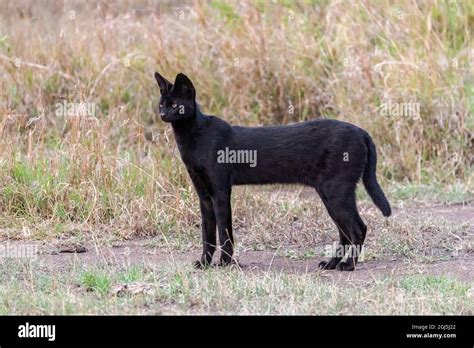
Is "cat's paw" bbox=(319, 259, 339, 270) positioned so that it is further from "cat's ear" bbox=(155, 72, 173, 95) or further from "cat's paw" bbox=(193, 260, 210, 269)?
"cat's ear" bbox=(155, 72, 173, 95)

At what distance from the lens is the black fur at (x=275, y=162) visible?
21.4 feet

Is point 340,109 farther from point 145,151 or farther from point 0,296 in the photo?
point 0,296

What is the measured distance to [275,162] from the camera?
21.7 feet

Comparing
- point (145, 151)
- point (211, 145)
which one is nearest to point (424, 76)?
point (145, 151)

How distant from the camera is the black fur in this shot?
653 centimetres

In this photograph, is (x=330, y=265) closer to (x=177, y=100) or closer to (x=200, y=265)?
(x=200, y=265)

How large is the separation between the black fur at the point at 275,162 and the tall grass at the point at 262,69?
6.52 ft

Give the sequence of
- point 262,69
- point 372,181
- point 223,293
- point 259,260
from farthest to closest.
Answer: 1. point 262,69
2. point 259,260
3. point 372,181
4. point 223,293

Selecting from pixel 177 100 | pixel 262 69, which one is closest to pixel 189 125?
pixel 177 100

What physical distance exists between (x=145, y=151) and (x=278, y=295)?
373 cm

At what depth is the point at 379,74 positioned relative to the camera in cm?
996

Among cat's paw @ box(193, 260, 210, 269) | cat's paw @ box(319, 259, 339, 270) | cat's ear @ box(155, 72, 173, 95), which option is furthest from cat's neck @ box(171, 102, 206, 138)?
cat's paw @ box(319, 259, 339, 270)

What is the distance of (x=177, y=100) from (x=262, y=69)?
384cm

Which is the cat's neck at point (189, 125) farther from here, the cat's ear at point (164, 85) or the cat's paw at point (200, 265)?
the cat's paw at point (200, 265)
